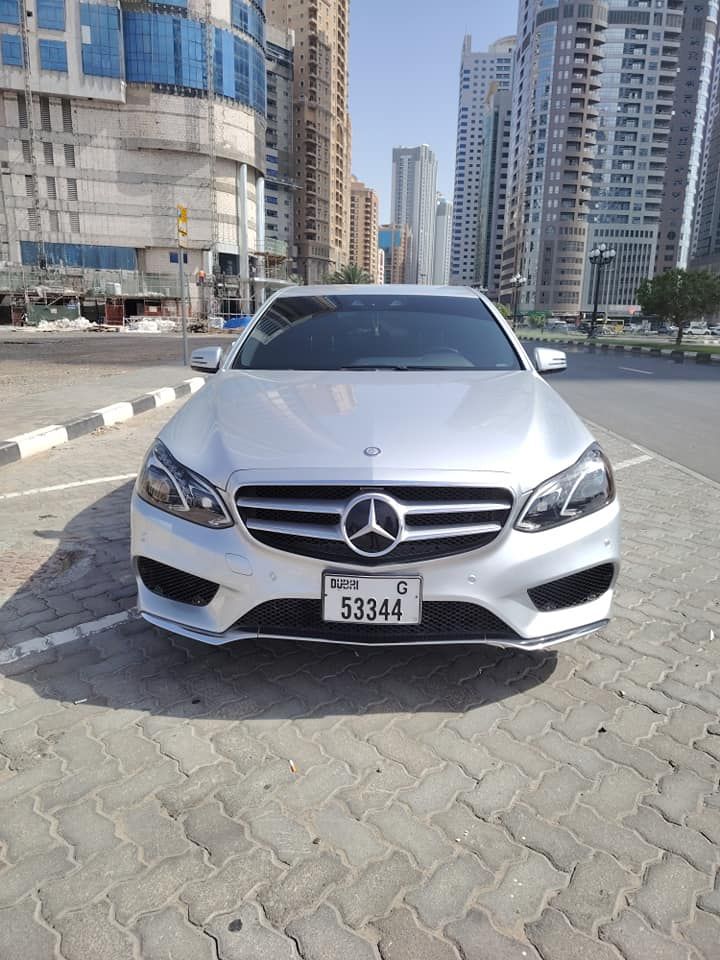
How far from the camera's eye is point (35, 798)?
2008 mm

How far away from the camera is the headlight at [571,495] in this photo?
91.9 inches

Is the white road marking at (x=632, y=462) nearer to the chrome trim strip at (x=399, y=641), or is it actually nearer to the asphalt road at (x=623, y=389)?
the asphalt road at (x=623, y=389)

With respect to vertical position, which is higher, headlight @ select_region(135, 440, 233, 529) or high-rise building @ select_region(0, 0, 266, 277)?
high-rise building @ select_region(0, 0, 266, 277)

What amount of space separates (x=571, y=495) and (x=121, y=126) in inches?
2737

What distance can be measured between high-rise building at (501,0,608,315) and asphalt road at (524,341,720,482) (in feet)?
376

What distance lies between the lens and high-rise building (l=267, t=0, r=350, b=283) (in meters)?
106

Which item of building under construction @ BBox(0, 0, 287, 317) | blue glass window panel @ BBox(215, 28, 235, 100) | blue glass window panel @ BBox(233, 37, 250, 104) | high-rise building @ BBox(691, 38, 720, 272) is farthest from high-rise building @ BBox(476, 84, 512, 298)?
building under construction @ BBox(0, 0, 287, 317)

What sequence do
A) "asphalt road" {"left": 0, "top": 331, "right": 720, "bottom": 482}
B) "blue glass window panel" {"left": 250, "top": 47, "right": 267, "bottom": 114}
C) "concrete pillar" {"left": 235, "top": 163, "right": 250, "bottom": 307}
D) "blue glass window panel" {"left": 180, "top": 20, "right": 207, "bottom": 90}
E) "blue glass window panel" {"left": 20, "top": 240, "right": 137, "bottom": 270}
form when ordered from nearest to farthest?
"asphalt road" {"left": 0, "top": 331, "right": 720, "bottom": 482}, "blue glass window panel" {"left": 180, "top": 20, "right": 207, "bottom": 90}, "blue glass window panel" {"left": 20, "top": 240, "right": 137, "bottom": 270}, "blue glass window panel" {"left": 250, "top": 47, "right": 267, "bottom": 114}, "concrete pillar" {"left": 235, "top": 163, "right": 250, "bottom": 307}

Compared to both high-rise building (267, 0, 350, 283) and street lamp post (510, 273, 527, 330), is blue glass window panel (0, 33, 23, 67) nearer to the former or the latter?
street lamp post (510, 273, 527, 330)

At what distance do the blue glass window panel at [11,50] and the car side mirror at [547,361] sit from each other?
70139mm

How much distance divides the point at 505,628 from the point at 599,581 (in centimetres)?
45

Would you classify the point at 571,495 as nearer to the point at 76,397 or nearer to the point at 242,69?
the point at 76,397

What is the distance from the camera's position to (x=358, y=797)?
6.68 feet

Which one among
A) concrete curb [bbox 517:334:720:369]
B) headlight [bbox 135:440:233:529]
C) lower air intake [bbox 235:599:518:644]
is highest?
headlight [bbox 135:440:233:529]
